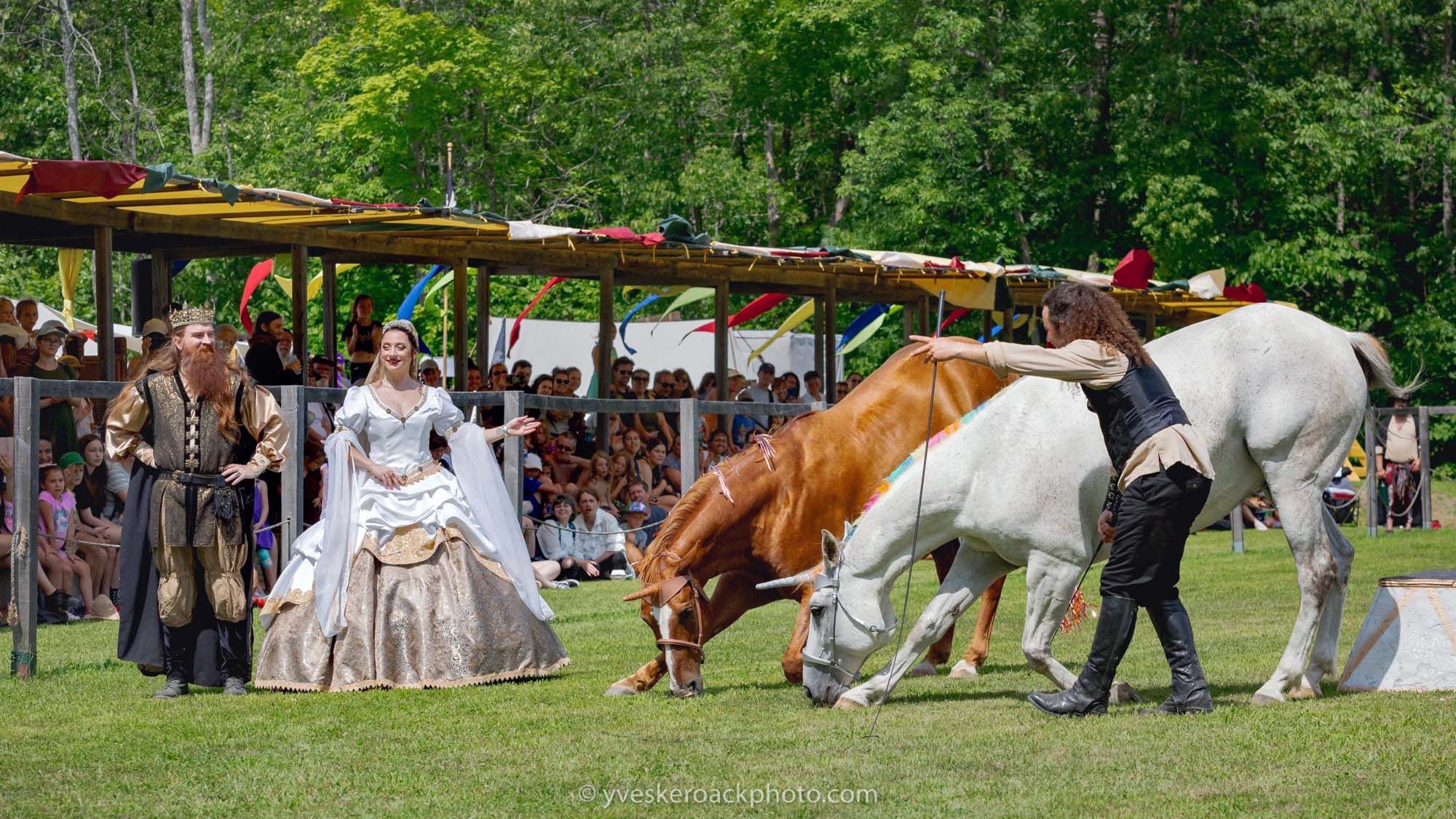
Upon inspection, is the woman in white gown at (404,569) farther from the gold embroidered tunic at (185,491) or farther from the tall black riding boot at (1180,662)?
the tall black riding boot at (1180,662)

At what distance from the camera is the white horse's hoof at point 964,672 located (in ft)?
29.3

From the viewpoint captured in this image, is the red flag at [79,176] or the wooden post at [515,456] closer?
the red flag at [79,176]

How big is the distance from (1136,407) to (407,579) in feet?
12.4

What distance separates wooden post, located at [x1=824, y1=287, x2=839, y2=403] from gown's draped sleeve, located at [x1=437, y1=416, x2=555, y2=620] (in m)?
11.5

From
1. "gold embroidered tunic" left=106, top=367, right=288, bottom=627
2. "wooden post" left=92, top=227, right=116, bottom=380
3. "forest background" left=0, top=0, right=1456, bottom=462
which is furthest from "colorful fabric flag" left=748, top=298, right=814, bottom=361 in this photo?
"gold embroidered tunic" left=106, top=367, right=288, bottom=627

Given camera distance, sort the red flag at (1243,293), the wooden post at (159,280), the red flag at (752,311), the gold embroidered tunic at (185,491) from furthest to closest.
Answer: the red flag at (752,311) < the red flag at (1243,293) < the wooden post at (159,280) < the gold embroidered tunic at (185,491)

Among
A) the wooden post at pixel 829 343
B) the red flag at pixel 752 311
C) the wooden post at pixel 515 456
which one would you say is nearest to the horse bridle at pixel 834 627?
the wooden post at pixel 515 456

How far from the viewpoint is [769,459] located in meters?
9.12

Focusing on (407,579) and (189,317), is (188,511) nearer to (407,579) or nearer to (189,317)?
(189,317)

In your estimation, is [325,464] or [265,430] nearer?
[265,430]

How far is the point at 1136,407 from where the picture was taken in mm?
7188

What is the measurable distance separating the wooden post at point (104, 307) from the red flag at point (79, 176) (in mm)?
1997

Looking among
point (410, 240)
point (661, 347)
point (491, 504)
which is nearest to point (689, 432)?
point (410, 240)

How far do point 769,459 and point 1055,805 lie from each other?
12.8 feet
